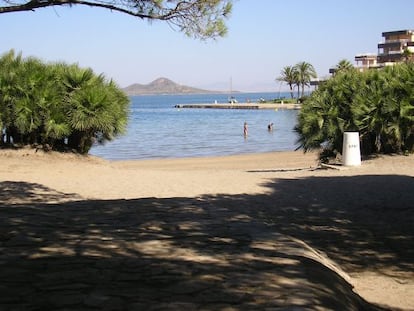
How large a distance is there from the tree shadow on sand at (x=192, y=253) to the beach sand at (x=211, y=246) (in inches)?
0.5

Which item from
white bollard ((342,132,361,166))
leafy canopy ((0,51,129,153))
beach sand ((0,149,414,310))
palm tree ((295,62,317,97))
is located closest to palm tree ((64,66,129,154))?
leafy canopy ((0,51,129,153))

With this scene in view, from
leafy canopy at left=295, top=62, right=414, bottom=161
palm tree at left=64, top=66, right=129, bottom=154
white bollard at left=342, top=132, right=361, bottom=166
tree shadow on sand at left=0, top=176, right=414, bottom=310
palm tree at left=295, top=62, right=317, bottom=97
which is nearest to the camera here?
tree shadow on sand at left=0, top=176, right=414, bottom=310

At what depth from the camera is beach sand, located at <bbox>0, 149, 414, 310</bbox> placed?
12.0 feet

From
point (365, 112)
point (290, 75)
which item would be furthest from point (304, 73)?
point (365, 112)

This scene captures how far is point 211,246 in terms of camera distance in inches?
200

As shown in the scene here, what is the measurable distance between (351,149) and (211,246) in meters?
9.79

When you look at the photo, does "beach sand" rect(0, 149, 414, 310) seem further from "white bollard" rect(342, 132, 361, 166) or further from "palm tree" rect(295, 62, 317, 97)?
"palm tree" rect(295, 62, 317, 97)

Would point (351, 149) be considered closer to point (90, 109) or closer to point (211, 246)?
point (90, 109)

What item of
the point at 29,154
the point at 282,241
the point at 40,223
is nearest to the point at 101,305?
the point at 282,241

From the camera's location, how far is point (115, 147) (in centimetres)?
3544

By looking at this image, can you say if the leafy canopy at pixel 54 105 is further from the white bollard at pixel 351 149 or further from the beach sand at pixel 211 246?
the white bollard at pixel 351 149

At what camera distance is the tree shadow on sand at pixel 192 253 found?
359 cm

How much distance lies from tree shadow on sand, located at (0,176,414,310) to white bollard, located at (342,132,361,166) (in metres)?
4.91

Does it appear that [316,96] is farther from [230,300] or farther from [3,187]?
[230,300]
